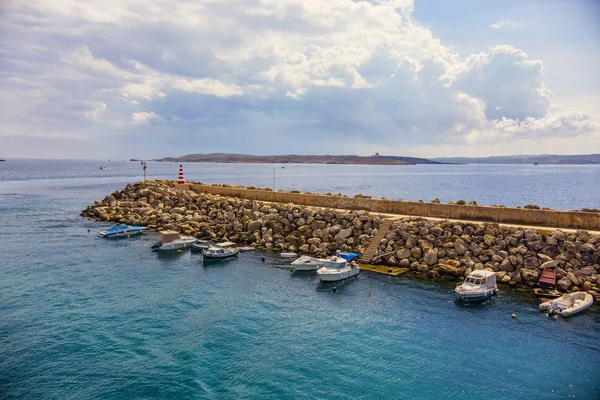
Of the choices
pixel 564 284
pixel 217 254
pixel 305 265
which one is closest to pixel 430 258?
pixel 564 284

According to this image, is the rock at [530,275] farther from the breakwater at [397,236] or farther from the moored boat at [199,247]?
the moored boat at [199,247]

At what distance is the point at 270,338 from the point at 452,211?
81.4ft

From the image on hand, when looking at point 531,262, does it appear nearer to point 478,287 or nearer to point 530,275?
point 530,275

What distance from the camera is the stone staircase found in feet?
123

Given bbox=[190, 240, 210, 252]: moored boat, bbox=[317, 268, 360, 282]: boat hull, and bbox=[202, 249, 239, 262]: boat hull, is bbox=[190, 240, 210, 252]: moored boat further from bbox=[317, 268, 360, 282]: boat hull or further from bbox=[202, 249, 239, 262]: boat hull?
bbox=[317, 268, 360, 282]: boat hull

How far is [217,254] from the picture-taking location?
38.9 meters

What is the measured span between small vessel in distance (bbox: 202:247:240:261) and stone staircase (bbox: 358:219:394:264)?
475 inches

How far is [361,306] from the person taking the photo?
92.4 feet

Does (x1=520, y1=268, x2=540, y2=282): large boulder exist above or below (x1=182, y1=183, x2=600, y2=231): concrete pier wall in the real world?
below

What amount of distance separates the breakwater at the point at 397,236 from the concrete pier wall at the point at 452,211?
1.72m

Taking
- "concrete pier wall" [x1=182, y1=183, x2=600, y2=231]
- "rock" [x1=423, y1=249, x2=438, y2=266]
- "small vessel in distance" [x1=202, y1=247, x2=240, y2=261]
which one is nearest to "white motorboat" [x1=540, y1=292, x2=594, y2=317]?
"rock" [x1=423, y1=249, x2=438, y2=266]

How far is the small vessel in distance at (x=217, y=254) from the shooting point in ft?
127

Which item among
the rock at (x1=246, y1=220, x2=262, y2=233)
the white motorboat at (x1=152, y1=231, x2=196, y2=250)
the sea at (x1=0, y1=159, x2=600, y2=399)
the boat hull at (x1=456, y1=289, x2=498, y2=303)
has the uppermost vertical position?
the rock at (x1=246, y1=220, x2=262, y2=233)

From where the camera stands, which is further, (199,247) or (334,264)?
(199,247)
